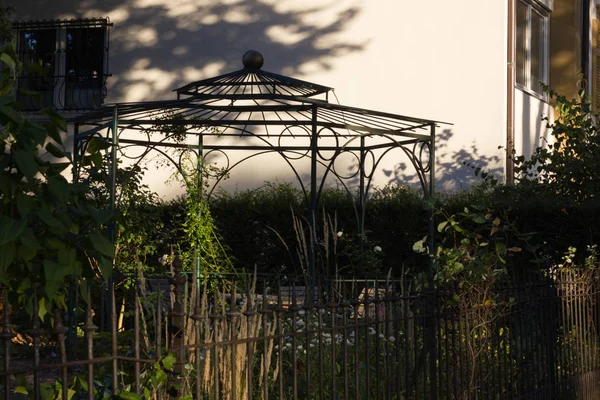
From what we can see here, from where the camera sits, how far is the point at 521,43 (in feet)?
49.6

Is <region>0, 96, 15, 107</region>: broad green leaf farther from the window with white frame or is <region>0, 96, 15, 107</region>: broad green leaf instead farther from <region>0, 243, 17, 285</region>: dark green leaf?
the window with white frame

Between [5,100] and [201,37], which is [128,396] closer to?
[5,100]

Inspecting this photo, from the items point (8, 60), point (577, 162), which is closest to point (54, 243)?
point (8, 60)

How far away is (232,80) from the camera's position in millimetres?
9148

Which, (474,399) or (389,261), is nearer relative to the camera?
(474,399)

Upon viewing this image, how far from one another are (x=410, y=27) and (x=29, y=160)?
38.4 feet

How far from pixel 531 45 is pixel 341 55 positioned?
370 centimetres

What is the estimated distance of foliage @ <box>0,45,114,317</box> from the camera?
2664 mm

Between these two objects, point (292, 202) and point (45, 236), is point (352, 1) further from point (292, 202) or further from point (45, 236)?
point (45, 236)

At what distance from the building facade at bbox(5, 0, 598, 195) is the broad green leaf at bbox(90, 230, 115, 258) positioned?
10802mm

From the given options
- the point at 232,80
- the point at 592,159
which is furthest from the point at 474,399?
the point at 592,159

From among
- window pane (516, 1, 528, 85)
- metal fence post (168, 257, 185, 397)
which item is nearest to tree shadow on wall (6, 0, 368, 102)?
window pane (516, 1, 528, 85)

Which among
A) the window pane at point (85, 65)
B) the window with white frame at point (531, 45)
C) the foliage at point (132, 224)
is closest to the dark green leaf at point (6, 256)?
the foliage at point (132, 224)

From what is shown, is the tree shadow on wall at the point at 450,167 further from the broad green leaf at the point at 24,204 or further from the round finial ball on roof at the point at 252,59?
the broad green leaf at the point at 24,204
